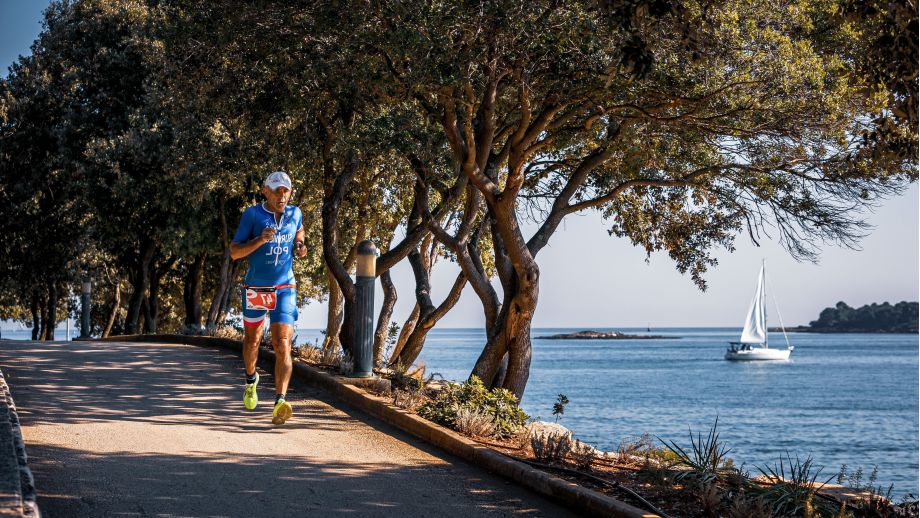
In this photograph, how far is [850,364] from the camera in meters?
107

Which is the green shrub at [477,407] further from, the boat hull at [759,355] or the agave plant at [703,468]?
the boat hull at [759,355]

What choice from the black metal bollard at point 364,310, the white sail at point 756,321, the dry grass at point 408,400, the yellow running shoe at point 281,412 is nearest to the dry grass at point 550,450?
the dry grass at point 408,400

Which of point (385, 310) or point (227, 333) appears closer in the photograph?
point (227, 333)

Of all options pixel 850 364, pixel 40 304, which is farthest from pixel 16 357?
pixel 850 364

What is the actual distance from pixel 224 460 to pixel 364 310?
3728 mm

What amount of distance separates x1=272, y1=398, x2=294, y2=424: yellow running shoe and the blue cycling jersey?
104 centimetres

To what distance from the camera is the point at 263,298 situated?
26.8 feet

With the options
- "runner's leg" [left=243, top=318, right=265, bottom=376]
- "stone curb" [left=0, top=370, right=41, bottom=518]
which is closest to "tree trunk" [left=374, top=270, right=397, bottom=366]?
"runner's leg" [left=243, top=318, right=265, bottom=376]

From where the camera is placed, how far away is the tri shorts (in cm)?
820

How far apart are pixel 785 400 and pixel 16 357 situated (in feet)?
192

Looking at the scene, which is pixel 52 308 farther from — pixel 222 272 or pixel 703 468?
pixel 703 468

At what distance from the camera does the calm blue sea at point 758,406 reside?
38500 mm

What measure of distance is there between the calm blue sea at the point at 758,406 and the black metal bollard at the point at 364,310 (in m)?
3.88

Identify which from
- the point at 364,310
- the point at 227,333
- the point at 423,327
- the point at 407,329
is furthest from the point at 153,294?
→ the point at 364,310
